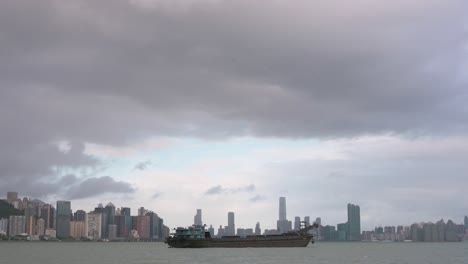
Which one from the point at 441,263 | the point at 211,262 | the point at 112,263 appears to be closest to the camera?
the point at 211,262

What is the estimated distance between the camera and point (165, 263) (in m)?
136

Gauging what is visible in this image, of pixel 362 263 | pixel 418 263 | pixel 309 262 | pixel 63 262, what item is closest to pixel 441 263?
pixel 418 263

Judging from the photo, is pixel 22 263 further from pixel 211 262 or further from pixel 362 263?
pixel 362 263

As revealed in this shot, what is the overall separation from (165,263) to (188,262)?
5848mm

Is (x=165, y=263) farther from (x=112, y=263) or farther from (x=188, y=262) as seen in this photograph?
(x=112, y=263)

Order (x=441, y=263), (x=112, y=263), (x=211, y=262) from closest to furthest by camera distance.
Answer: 1. (x=211, y=262)
2. (x=112, y=263)
3. (x=441, y=263)

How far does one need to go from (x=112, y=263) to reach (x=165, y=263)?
16017 mm

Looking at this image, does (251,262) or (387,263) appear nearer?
(251,262)

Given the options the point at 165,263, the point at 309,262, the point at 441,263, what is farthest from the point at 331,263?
the point at 165,263

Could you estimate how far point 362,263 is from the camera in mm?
145375

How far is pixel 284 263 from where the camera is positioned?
447ft

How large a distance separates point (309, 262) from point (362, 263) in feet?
46.7

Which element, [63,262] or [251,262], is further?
[63,262]

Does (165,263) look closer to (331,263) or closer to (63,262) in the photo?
(63,262)
